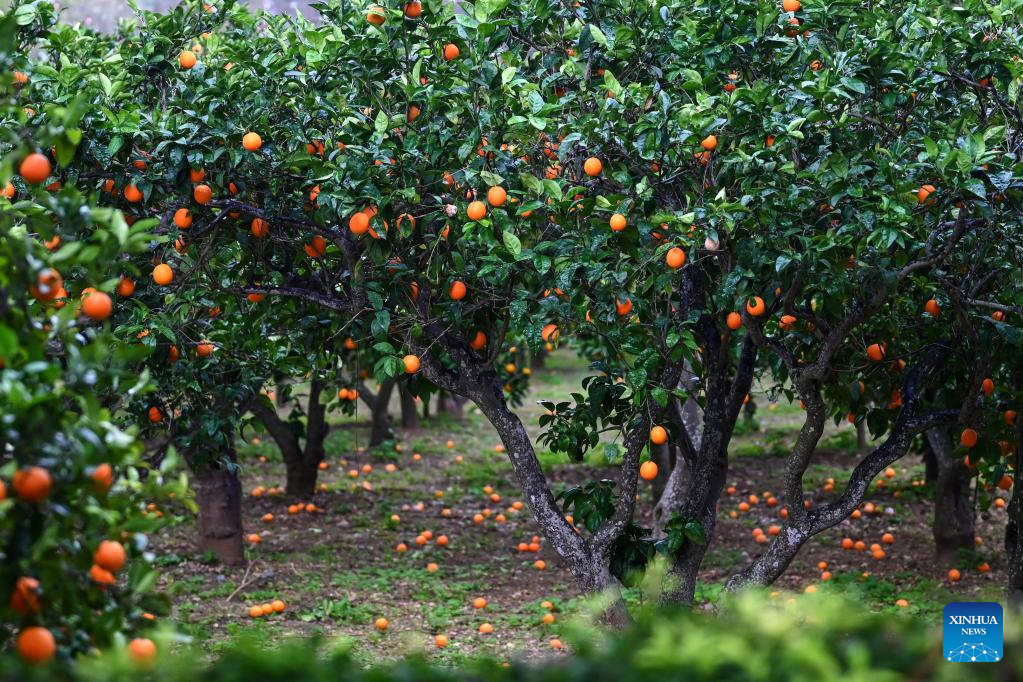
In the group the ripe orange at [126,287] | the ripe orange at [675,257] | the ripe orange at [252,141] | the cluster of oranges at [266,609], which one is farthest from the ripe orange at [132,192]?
the cluster of oranges at [266,609]

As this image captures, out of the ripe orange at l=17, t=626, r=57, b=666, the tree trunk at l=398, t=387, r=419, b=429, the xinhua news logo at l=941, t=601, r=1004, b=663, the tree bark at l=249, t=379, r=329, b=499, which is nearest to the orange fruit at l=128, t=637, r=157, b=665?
the ripe orange at l=17, t=626, r=57, b=666

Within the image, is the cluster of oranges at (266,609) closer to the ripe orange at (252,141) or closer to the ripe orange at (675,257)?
the ripe orange at (252,141)

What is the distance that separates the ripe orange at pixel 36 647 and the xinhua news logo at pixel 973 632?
2.26m

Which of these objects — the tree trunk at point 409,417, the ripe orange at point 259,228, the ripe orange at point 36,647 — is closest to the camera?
the ripe orange at point 36,647

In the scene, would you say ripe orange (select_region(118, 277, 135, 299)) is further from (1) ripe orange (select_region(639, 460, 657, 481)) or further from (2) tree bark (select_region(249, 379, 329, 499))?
(2) tree bark (select_region(249, 379, 329, 499))

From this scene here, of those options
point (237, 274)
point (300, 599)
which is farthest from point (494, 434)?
point (237, 274)

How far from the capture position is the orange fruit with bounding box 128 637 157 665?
2469mm

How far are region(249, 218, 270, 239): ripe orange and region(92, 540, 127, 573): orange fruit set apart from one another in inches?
108

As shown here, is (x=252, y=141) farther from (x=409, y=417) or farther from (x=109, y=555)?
(x=409, y=417)

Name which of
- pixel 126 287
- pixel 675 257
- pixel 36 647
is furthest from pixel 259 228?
pixel 36 647

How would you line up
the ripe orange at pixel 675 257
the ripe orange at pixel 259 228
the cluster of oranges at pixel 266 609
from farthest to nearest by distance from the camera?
the cluster of oranges at pixel 266 609, the ripe orange at pixel 259 228, the ripe orange at pixel 675 257

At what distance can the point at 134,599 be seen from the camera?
2697 mm

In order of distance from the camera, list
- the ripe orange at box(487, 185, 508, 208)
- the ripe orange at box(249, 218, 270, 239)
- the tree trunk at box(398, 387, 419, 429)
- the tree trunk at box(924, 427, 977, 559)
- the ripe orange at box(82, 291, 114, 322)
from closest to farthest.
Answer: the ripe orange at box(82, 291, 114, 322), the ripe orange at box(487, 185, 508, 208), the ripe orange at box(249, 218, 270, 239), the tree trunk at box(924, 427, 977, 559), the tree trunk at box(398, 387, 419, 429)

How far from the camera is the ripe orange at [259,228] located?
5094 millimetres
